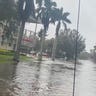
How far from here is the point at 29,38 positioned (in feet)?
335

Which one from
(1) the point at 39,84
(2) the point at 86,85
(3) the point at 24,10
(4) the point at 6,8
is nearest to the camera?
(1) the point at 39,84

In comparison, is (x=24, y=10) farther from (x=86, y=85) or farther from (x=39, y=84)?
(x=39, y=84)

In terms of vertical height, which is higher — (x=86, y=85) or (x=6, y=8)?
(x=6, y=8)

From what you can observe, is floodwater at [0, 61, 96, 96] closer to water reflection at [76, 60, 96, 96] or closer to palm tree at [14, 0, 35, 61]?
water reflection at [76, 60, 96, 96]

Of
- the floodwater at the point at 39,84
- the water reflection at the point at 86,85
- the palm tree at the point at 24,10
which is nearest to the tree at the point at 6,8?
the palm tree at the point at 24,10

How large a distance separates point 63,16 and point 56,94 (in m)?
66.1

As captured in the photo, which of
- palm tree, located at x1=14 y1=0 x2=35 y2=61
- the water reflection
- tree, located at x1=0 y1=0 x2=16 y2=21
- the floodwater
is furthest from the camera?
palm tree, located at x1=14 y1=0 x2=35 y2=61

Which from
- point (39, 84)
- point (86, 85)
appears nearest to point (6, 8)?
point (86, 85)

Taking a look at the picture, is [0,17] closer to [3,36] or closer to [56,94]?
[56,94]

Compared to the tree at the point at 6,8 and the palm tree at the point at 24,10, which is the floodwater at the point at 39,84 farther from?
the palm tree at the point at 24,10

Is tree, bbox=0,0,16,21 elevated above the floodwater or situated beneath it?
elevated above

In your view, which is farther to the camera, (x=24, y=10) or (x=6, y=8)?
(x=24, y=10)

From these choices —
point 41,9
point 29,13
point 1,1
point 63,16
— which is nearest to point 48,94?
point 1,1

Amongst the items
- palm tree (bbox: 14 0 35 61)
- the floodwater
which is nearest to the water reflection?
the floodwater
